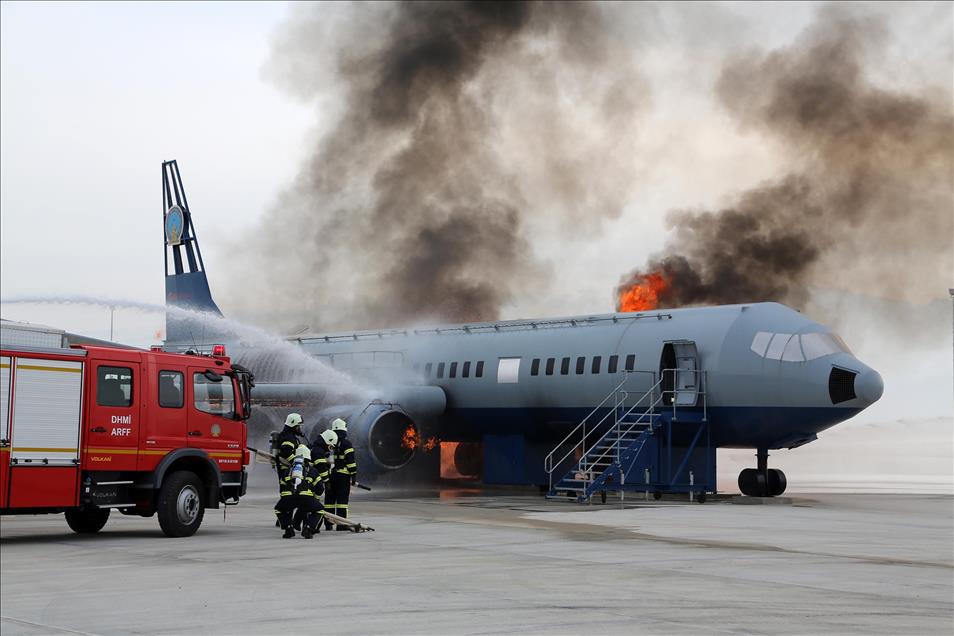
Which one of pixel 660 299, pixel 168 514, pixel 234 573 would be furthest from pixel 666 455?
pixel 234 573

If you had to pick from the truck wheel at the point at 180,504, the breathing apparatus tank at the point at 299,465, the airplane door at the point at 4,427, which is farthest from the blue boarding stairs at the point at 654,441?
the airplane door at the point at 4,427

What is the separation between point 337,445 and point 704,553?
7301mm

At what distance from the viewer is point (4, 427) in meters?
16.2

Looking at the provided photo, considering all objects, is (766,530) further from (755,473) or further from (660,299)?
(660,299)

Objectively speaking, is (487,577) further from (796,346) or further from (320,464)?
(796,346)

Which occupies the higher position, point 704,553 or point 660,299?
point 660,299

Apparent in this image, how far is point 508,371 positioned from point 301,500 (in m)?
17.1

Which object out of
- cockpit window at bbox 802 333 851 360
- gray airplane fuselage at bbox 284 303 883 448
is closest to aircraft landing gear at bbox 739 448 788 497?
gray airplane fuselage at bbox 284 303 883 448

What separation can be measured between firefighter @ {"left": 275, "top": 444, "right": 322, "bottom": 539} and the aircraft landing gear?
15.5m

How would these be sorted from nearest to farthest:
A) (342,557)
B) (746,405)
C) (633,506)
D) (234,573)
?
(234,573) → (342,557) → (633,506) → (746,405)

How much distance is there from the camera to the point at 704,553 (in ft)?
61.9

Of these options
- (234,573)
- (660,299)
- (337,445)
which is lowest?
(234,573)

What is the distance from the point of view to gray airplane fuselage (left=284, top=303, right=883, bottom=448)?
31.6 metres

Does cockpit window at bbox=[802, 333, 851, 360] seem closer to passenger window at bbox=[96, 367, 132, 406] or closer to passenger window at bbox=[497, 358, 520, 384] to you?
passenger window at bbox=[497, 358, 520, 384]
